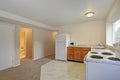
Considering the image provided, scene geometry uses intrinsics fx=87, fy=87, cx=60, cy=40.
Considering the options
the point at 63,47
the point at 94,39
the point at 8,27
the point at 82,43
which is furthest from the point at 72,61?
the point at 8,27

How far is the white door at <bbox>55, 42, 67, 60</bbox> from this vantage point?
190 inches

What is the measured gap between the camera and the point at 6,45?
11.8ft

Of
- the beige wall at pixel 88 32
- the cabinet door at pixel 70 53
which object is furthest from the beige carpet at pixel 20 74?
the beige wall at pixel 88 32

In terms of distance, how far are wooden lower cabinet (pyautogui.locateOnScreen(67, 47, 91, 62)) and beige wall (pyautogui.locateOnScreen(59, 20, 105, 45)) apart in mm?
778

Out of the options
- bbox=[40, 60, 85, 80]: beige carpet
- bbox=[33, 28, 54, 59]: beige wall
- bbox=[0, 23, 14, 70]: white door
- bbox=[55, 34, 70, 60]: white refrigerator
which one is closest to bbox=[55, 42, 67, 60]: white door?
bbox=[55, 34, 70, 60]: white refrigerator

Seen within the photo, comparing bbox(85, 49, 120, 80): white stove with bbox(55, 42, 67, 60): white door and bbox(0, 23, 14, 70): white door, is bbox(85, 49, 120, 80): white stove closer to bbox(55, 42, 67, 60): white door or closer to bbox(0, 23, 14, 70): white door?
bbox(55, 42, 67, 60): white door

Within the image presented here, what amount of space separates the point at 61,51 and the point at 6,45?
270 centimetres

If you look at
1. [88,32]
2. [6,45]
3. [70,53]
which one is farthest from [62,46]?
[6,45]

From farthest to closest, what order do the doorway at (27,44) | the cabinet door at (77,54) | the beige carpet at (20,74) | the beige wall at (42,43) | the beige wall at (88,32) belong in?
the doorway at (27,44) < the beige wall at (42,43) < the beige wall at (88,32) < the cabinet door at (77,54) < the beige carpet at (20,74)

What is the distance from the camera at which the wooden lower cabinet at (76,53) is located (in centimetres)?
449

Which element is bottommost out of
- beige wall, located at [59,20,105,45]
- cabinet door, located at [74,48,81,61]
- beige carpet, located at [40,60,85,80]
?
beige carpet, located at [40,60,85,80]

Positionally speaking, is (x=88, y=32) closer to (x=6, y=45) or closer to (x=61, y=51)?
(x=61, y=51)

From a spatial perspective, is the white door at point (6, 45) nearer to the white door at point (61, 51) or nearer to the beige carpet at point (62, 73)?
the beige carpet at point (62, 73)

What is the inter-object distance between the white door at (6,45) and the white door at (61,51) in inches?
91.5
